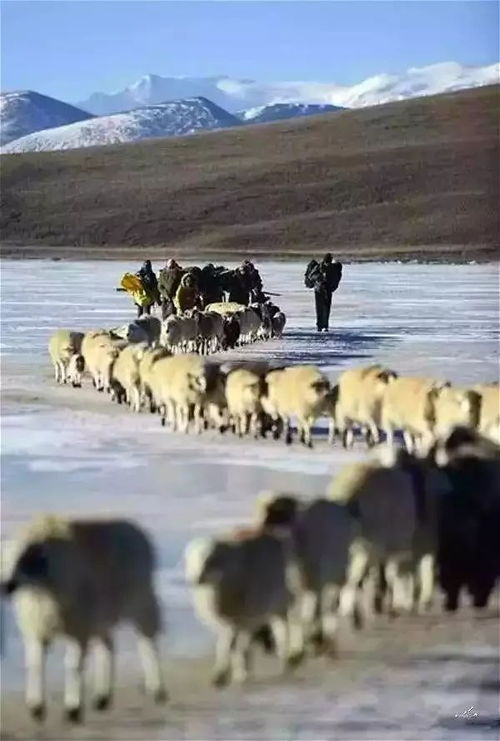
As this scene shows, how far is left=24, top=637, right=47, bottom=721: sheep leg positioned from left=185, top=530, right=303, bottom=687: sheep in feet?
1.27

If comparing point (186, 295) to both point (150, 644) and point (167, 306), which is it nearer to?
point (167, 306)

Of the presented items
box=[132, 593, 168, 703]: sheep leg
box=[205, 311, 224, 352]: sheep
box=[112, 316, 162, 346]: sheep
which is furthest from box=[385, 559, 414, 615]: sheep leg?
box=[205, 311, 224, 352]: sheep

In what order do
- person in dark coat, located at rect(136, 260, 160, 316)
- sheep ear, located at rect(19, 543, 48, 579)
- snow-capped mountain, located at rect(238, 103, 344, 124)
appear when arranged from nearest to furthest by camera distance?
sheep ear, located at rect(19, 543, 48, 579), snow-capped mountain, located at rect(238, 103, 344, 124), person in dark coat, located at rect(136, 260, 160, 316)

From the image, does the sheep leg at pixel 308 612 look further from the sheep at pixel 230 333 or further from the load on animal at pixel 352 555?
the sheep at pixel 230 333

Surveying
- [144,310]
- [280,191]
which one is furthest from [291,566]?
[280,191]

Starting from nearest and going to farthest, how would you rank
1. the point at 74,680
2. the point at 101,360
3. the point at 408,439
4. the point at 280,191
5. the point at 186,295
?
the point at 74,680, the point at 408,439, the point at 101,360, the point at 186,295, the point at 280,191

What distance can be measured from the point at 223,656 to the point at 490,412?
2571mm

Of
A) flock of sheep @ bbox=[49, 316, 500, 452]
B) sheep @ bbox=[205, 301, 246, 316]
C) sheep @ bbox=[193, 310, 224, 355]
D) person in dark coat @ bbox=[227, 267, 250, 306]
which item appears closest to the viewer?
flock of sheep @ bbox=[49, 316, 500, 452]

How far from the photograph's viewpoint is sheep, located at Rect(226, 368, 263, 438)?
20.4 feet

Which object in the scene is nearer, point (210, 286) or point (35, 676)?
point (35, 676)

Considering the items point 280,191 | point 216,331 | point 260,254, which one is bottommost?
point 216,331

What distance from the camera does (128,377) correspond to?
722 cm

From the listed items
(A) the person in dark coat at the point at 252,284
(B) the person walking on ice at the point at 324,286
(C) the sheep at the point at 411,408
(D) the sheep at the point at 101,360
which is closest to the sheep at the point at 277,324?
(B) the person walking on ice at the point at 324,286

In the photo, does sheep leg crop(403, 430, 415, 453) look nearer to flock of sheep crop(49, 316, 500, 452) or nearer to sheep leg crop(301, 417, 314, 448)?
flock of sheep crop(49, 316, 500, 452)
